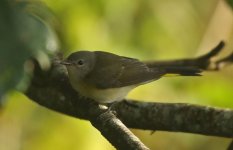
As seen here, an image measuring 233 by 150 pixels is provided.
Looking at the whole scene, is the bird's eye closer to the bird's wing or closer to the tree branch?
the bird's wing

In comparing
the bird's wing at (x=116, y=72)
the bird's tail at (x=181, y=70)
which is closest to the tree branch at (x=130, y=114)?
the bird's tail at (x=181, y=70)

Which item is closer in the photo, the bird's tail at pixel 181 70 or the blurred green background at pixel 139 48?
the bird's tail at pixel 181 70

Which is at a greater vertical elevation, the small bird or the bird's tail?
the bird's tail

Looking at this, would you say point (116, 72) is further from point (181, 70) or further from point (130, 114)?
point (130, 114)

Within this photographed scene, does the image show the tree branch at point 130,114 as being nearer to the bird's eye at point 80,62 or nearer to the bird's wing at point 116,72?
the bird's wing at point 116,72

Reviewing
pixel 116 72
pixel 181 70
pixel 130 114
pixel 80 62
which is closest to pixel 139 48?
pixel 116 72

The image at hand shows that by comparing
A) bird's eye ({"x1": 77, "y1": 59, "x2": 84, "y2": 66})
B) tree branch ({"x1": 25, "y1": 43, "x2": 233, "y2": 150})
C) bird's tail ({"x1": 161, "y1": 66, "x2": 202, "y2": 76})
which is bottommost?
tree branch ({"x1": 25, "y1": 43, "x2": 233, "y2": 150})

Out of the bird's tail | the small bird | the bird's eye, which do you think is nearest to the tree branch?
the bird's tail
